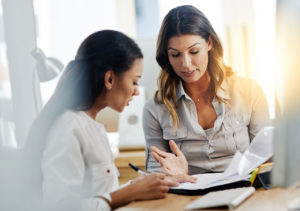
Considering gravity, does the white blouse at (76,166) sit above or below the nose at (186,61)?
below

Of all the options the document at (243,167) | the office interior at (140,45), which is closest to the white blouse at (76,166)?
the document at (243,167)

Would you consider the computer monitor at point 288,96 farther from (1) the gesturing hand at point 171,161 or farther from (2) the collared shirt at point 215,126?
(2) the collared shirt at point 215,126

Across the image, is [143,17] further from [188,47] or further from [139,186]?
[139,186]

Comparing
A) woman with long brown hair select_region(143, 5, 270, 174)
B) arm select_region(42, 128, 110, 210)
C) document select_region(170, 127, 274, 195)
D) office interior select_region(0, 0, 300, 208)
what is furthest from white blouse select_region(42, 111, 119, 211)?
woman with long brown hair select_region(143, 5, 270, 174)

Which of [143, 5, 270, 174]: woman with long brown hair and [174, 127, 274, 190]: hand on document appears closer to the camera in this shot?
[174, 127, 274, 190]: hand on document

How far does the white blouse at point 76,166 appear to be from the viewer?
3.34 feet

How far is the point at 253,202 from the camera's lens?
3.19ft

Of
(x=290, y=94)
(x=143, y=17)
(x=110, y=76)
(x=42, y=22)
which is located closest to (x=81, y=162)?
(x=110, y=76)

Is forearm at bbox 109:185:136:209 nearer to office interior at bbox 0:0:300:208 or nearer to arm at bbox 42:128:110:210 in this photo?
arm at bbox 42:128:110:210

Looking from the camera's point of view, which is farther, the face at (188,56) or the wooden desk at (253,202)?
the face at (188,56)

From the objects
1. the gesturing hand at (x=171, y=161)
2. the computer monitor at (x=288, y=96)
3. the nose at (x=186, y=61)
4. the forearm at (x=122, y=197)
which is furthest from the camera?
the nose at (x=186, y=61)

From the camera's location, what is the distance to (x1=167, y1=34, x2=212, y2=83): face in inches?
62.8

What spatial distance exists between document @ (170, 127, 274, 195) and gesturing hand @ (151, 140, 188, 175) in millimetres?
210

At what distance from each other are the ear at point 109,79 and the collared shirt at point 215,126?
1.65 ft
